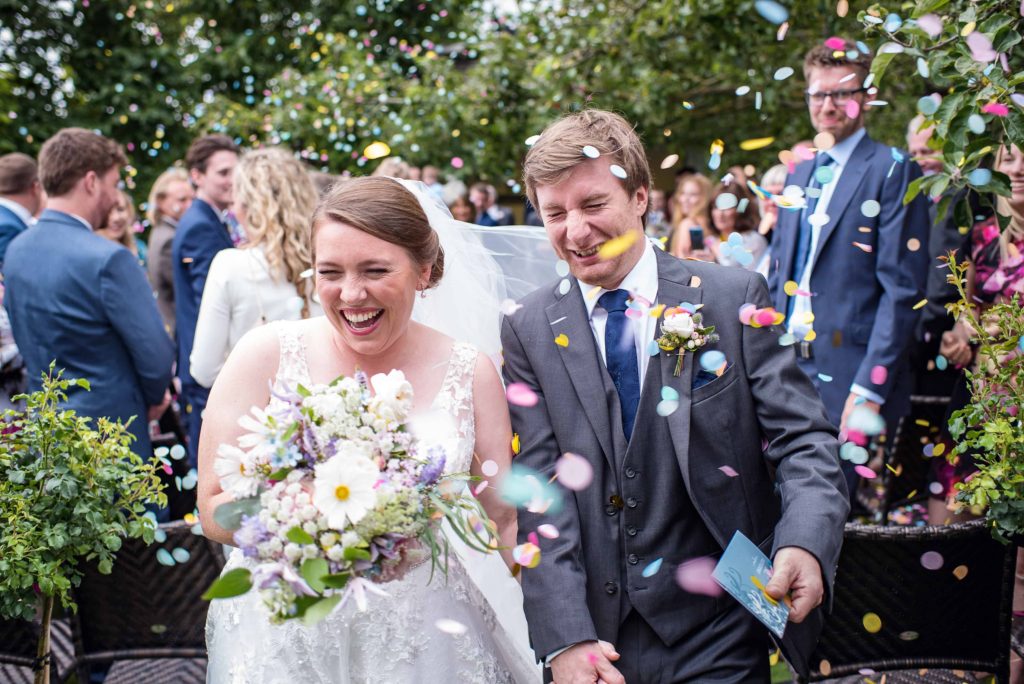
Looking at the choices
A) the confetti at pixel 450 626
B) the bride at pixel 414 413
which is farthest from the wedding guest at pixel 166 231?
the confetti at pixel 450 626

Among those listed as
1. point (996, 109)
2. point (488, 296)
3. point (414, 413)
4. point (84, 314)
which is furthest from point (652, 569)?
point (84, 314)

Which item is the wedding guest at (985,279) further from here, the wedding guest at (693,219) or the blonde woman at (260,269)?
the blonde woman at (260,269)

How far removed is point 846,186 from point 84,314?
130 inches

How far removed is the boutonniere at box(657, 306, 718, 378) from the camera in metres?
2.45

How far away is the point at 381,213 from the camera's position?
8.60 feet

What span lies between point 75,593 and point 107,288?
1490 mm

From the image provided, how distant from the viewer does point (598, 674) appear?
2.30 m

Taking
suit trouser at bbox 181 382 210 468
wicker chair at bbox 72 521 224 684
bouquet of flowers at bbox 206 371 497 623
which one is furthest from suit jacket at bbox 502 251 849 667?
suit trouser at bbox 181 382 210 468

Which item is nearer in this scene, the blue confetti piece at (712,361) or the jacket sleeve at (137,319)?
the blue confetti piece at (712,361)

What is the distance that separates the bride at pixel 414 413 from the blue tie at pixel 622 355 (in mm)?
393

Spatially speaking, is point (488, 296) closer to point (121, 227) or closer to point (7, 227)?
point (7, 227)

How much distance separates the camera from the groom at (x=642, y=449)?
240 centimetres

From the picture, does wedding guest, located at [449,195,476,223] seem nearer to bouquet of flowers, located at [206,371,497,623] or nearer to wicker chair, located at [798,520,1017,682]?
wicker chair, located at [798,520,1017,682]

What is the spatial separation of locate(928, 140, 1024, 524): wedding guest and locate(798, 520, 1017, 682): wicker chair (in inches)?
28.7
